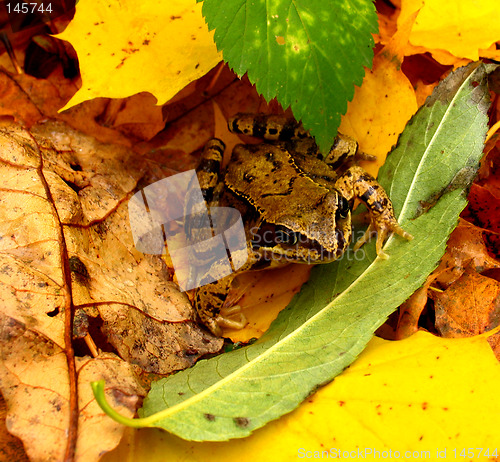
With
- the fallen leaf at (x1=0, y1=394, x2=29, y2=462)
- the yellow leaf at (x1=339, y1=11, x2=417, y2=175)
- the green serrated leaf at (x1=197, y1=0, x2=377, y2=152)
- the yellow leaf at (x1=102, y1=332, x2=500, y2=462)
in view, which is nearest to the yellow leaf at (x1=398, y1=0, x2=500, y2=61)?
the yellow leaf at (x1=339, y1=11, x2=417, y2=175)

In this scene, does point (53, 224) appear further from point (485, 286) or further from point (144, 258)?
point (485, 286)

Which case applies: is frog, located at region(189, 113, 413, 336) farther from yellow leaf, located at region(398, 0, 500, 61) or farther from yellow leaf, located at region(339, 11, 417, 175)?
yellow leaf, located at region(398, 0, 500, 61)

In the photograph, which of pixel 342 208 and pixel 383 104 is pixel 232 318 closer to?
pixel 342 208

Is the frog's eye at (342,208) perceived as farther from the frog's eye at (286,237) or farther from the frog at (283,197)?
the frog's eye at (286,237)

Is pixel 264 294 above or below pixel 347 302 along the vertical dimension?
below

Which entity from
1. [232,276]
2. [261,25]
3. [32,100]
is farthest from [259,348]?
[32,100]

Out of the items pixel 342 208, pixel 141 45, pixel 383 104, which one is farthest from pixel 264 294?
pixel 141 45
